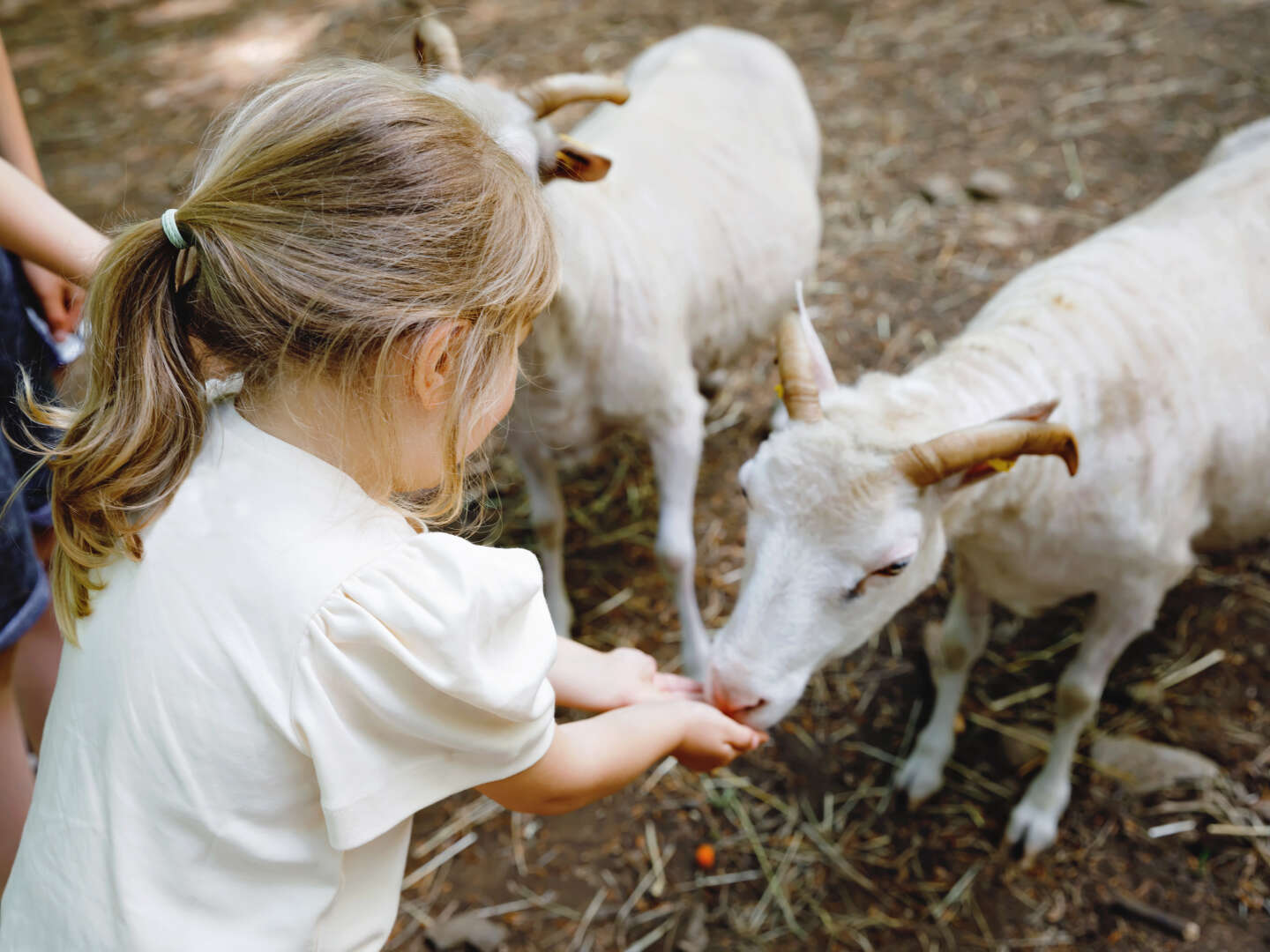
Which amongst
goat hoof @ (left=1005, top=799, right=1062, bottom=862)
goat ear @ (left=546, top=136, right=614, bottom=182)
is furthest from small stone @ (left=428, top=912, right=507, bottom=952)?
goat ear @ (left=546, top=136, right=614, bottom=182)

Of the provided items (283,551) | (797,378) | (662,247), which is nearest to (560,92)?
(662,247)

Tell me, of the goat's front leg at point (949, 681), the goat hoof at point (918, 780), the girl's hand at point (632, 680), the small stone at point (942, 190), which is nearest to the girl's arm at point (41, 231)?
the girl's hand at point (632, 680)

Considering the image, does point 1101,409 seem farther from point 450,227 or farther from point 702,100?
point 702,100

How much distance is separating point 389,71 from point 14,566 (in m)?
1.31

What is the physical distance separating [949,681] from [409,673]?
2340mm

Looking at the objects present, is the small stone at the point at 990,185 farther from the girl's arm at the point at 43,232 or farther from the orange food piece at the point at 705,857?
the girl's arm at the point at 43,232

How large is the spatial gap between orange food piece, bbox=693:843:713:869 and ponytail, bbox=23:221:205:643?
84.7 inches

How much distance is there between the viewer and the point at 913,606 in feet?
12.0

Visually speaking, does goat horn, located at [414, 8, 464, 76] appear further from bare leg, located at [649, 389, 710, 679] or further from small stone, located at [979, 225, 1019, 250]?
small stone, located at [979, 225, 1019, 250]

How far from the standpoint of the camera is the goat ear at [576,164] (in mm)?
2717

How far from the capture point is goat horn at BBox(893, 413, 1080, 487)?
6.79 ft

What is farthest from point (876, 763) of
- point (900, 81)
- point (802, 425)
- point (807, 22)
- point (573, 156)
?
point (807, 22)

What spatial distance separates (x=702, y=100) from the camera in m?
4.04

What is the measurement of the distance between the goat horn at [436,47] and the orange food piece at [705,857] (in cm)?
252
